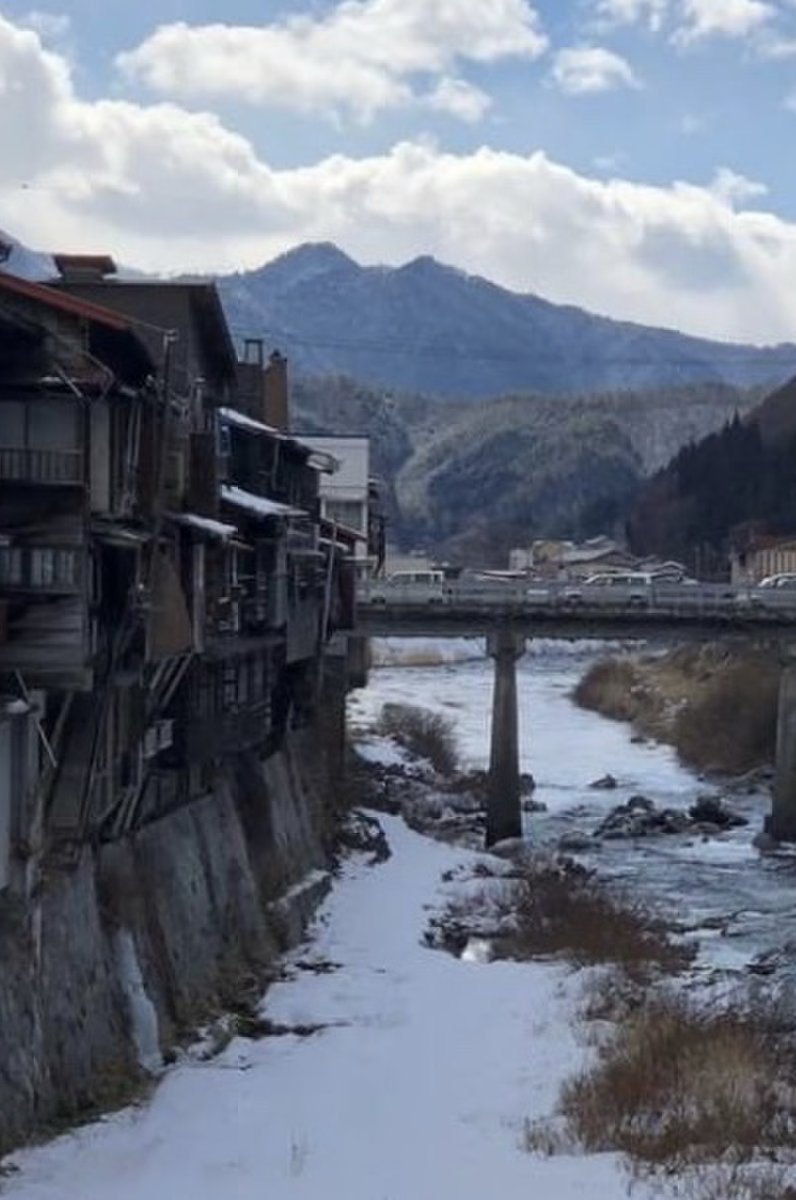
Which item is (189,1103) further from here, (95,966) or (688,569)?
(688,569)

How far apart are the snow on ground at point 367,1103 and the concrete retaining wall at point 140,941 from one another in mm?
634

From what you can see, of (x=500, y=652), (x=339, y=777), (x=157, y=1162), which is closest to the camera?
(x=157, y=1162)

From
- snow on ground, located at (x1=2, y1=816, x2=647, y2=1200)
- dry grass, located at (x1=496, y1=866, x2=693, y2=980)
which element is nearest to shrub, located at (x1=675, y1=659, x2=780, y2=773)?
dry grass, located at (x1=496, y1=866, x2=693, y2=980)

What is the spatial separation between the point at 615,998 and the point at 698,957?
5606mm

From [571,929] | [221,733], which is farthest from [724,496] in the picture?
[221,733]

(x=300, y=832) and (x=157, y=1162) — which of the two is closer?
(x=157, y=1162)

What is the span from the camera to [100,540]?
Answer: 1767cm

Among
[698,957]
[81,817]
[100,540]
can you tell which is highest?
[100,540]

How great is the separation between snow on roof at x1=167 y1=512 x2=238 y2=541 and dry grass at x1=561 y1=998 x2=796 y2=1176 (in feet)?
27.5

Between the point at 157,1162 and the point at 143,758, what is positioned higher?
the point at 143,758

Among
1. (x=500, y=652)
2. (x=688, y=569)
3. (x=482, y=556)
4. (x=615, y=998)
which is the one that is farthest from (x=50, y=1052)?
(x=482, y=556)

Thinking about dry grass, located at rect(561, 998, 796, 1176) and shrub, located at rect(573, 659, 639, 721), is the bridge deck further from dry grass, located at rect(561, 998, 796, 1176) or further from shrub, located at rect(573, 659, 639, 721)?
shrub, located at rect(573, 659, 639, 721)

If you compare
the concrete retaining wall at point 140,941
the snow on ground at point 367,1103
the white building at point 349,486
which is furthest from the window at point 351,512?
the snow on ground at point 367,1103

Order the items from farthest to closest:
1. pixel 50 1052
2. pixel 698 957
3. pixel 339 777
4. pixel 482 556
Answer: pixel 482 556
pixel 339 777
pixel 698 957
pixel 50 1052
